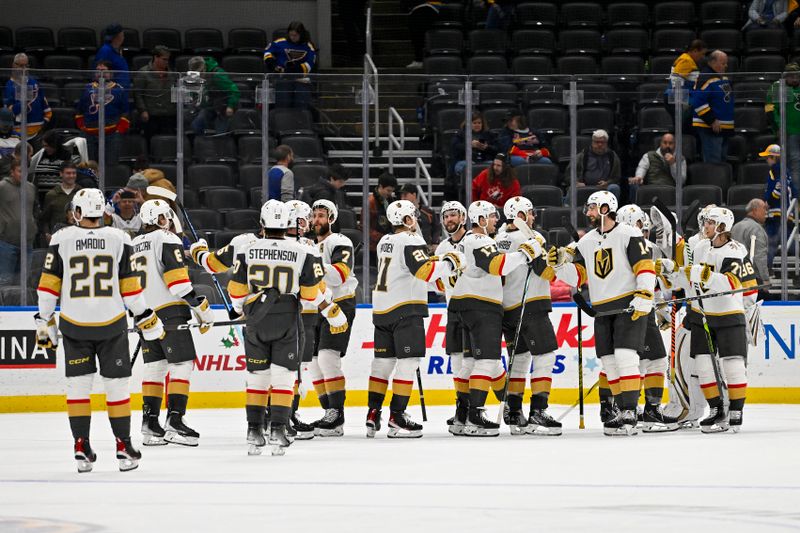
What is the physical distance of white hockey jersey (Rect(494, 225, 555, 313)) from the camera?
9.63 meters

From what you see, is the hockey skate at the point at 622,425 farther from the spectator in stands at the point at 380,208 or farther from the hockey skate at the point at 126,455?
the hockey skate at the point at 126,455

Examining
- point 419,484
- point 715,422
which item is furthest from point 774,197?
point 419,484

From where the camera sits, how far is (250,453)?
8305mm

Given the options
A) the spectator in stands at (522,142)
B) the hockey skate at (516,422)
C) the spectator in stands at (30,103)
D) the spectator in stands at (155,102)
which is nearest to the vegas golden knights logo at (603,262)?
the hockey skate at (516,422)

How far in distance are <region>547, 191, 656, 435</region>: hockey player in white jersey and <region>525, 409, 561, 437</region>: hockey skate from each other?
1.10 feet

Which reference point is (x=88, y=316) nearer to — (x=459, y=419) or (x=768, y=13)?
(x=459, y=419)

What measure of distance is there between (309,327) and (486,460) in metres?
1.88

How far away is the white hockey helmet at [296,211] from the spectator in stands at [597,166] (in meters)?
3.52

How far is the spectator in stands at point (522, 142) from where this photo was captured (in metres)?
12.1

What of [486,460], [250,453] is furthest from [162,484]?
[486,460]

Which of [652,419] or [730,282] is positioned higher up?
[730,282]

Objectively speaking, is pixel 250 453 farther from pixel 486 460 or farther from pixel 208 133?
pixel 208 133

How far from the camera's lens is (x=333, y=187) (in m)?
11.8

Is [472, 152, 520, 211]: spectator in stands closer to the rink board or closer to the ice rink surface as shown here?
the rink board
